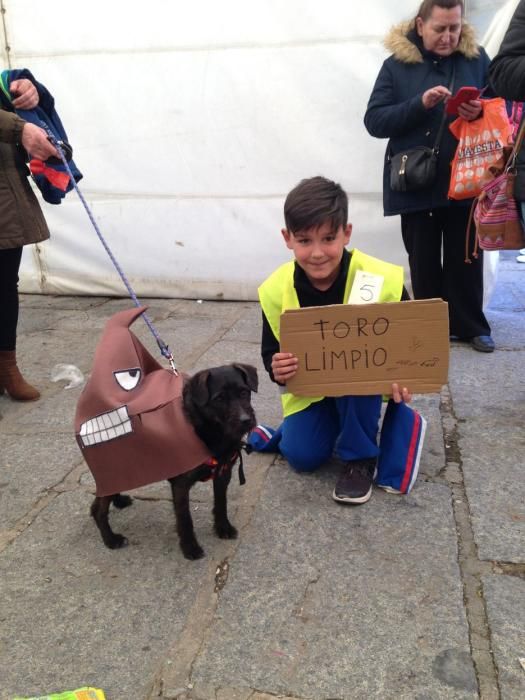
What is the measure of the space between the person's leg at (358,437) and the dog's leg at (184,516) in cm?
70

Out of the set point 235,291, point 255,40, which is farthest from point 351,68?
point 235,291

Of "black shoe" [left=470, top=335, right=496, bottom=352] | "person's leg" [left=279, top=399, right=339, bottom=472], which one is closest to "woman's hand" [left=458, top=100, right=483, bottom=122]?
"black shoe" [left=470, top=335, right=496, bottom=352]

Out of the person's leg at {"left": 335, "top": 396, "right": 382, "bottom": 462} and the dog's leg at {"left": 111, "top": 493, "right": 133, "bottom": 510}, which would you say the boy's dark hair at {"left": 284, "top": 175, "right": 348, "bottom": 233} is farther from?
the dog's leg at {"left": 111, "top": 493, "right": 133, "bottom": 510}

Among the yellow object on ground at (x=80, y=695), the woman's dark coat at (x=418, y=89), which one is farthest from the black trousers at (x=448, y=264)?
the yellow object on ground at (x=80, y=695)

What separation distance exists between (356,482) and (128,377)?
3.57ft

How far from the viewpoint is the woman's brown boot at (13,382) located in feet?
12.4

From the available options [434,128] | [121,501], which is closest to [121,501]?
[121,501]

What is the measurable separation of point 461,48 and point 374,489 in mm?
2902

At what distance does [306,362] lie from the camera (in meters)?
2.48

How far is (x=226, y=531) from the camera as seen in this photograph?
8.04ft

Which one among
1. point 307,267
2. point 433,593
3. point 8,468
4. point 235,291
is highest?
point 307,267

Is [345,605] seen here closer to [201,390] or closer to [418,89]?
[201,390]

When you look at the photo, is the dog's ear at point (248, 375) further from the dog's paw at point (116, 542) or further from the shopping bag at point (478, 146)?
the shopping bag at point (478, 146)

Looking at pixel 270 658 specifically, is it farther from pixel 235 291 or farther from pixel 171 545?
pixel 235 291
